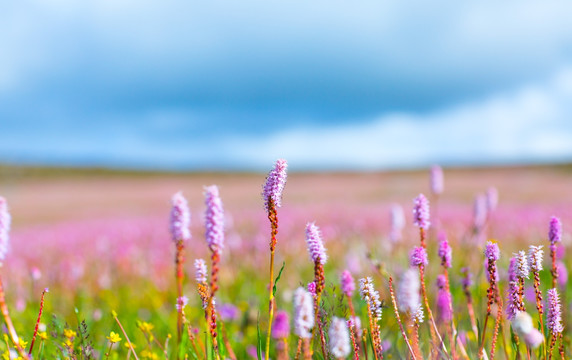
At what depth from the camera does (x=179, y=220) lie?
1930 mm

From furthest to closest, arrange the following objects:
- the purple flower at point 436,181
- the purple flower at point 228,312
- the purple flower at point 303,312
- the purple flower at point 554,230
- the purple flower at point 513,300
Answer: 1. the purple flower at point 228,312
2. the purple flower at point 436,181
3. the purple flower at point 554,230
4. the purple flower at point 513,300
5. the purple flower at point 303,312

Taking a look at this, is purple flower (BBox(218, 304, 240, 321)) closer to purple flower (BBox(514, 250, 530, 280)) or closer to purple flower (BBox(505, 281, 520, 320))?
purple flower (BBox(505, 281, 520, 320))

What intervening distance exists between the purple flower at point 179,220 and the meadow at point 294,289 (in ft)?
0.05

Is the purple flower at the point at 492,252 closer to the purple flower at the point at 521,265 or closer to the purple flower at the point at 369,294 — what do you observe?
the purple flower at the point at 521,265

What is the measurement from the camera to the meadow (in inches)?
78.0

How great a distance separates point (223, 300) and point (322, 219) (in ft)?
24.4

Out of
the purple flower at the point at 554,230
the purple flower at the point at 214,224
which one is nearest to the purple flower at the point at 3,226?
the purple flower at the point at 214,224

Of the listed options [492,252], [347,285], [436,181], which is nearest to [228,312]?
[436,181]

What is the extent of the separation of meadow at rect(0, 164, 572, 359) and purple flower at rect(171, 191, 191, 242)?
0.05 feet

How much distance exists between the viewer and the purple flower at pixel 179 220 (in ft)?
6.25

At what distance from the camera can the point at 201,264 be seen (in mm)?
2078

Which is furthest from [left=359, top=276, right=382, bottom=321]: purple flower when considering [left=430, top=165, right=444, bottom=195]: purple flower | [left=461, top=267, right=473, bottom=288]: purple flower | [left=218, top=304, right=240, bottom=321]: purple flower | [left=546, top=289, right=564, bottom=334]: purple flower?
[left=218, top=304, right=240, bottom=321]: purple flower

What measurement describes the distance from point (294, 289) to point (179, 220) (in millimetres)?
4120

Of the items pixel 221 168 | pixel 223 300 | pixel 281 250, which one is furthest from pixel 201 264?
pixel 221 168
